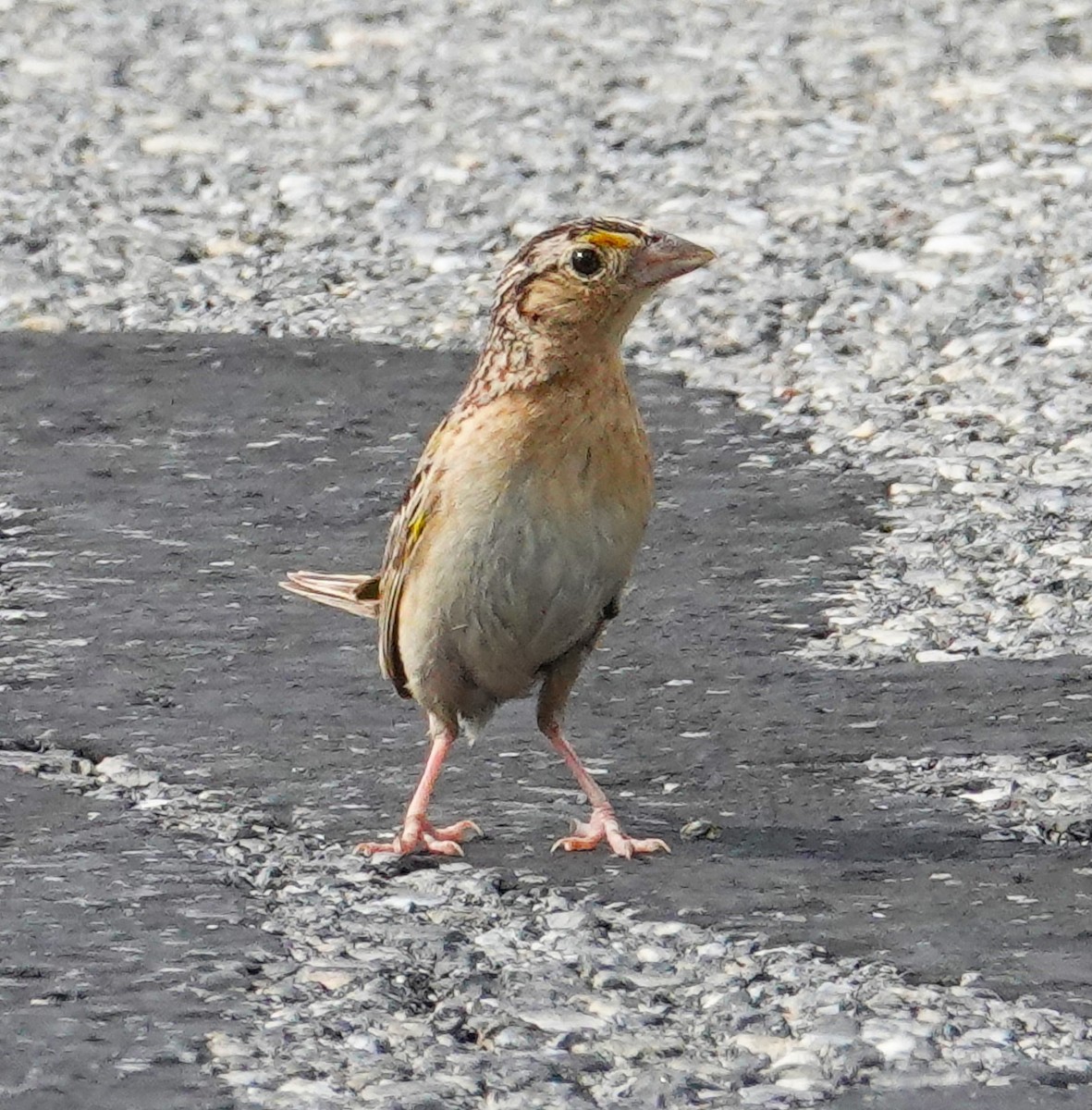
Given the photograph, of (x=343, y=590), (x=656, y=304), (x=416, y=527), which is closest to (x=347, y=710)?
(x=343, y=590)

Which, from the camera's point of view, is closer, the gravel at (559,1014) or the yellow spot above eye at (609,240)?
the gravel at (559,1014)

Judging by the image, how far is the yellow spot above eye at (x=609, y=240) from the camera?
518 cm

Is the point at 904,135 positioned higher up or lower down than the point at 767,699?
higher up

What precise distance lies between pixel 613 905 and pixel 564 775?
0.76m

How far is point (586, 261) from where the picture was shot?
5.18 meters

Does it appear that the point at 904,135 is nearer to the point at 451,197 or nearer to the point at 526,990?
the point at 451,197

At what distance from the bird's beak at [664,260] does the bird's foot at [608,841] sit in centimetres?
107

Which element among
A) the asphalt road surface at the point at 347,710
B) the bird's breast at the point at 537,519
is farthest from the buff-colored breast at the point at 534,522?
the asphalt road surface at the point at 347,710

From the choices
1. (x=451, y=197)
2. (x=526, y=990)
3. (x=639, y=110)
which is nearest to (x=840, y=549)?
(x=526, y=990)

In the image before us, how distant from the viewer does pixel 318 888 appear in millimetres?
5055

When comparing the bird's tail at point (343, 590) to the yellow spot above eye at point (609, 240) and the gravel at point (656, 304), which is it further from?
the yellow spot above eye at point (609, 240)

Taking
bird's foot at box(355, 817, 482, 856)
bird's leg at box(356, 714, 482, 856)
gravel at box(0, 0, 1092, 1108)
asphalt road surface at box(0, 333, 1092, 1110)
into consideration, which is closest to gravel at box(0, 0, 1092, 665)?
gravel at box(0, 0, 1092, 1108)

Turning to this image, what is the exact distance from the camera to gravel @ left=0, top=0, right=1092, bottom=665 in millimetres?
7402

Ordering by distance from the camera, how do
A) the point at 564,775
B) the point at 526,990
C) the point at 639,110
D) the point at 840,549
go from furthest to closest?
the point at 639,110 → the point at 840,549 → the point at 564,775 → the point at 526,990
